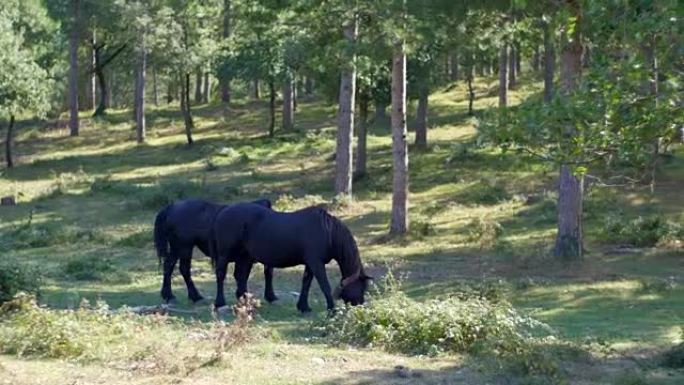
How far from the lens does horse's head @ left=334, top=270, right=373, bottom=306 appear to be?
1352 cm

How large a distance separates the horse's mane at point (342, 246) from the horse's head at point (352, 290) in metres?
0.16

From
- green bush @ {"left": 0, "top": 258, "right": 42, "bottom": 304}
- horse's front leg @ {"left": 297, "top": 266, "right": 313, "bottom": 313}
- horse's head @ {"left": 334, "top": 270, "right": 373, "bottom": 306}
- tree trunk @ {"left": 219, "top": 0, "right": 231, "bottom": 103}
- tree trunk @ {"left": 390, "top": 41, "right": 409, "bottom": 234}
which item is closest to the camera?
green bush @ {"left": 0, "top": 258, "right": 42, "bottom": 304}

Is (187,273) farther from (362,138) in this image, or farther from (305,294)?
(362,138)

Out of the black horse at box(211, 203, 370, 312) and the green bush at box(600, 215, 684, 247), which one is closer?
the black horse at box(211, 203, 370, 312)

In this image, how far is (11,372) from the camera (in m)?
8.84

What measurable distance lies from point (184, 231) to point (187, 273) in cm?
76

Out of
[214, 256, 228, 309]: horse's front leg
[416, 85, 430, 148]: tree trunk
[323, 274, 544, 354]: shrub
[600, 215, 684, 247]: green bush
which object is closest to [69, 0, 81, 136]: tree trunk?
[416, 85, 430, 148]: tree trunk

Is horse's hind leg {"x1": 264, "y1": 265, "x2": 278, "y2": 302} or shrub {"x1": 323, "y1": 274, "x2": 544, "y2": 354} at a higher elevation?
shrub {"x1": 323, "y1": 274, "x2": 544, "y2": 354}

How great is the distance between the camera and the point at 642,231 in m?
22.2

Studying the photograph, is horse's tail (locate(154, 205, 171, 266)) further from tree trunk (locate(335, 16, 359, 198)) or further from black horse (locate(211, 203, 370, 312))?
tree trunk (locate(335, 16, 359, 198))

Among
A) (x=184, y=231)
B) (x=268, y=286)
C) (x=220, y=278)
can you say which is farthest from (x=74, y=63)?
(x=220, y=278)

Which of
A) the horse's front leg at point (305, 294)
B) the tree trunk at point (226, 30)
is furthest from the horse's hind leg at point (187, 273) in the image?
the tree trunk at point (226, 30)

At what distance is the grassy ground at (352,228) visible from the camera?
9930mm

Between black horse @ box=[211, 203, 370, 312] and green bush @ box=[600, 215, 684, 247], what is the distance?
1071cm
